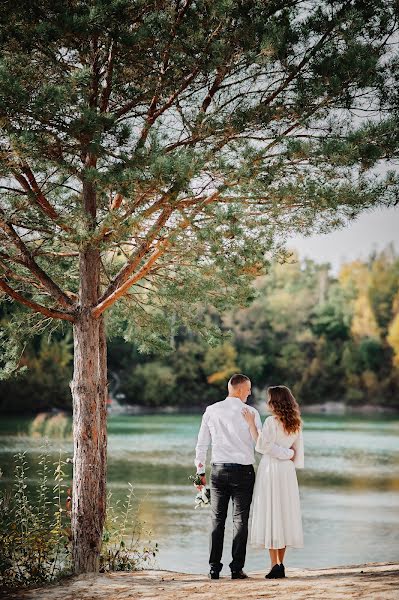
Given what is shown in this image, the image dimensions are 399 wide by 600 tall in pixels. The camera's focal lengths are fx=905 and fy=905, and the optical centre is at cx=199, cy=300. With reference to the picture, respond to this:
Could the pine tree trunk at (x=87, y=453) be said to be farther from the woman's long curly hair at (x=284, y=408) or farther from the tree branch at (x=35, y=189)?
the woman's long curly hair at (x=284, y=408)

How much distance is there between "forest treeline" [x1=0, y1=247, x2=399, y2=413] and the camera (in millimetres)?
51938

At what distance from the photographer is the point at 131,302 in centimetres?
952

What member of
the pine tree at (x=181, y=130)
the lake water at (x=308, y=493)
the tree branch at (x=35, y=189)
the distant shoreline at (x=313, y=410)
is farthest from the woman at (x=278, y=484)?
the distant shoreline at (x=313, y=410)

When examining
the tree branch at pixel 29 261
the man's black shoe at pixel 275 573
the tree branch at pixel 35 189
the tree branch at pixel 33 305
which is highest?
the tree branch at pixel 35 189

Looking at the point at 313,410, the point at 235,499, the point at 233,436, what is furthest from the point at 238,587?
the point at 313,410

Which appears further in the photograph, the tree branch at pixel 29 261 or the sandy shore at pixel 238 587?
the tree branch at pixel 29 261

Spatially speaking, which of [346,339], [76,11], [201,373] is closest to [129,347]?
[201,373]

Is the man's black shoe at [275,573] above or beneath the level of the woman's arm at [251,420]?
beneath

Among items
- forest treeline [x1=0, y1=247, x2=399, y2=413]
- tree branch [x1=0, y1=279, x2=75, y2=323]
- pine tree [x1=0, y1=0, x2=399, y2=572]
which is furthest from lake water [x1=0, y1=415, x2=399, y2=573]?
forest treeline [x1=0, y1=247, x2=399, y2=413]

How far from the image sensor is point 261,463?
6.40 metres

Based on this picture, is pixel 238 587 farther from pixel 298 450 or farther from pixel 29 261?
pixel 29 261

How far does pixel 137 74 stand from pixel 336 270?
183ft

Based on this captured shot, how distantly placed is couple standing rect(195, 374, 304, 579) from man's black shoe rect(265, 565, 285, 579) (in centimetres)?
1

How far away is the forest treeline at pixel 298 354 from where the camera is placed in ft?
170
